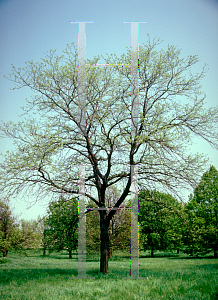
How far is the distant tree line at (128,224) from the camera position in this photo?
9070 mm

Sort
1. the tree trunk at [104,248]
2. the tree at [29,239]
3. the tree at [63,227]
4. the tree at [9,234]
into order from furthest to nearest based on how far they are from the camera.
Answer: the tree at [29,239]
the tree at [9,234]
the tree at [63,227]
the tree trunk at [104,248]

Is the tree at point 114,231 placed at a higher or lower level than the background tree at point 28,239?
higher

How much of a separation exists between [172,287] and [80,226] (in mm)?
3696

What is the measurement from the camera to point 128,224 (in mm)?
14148

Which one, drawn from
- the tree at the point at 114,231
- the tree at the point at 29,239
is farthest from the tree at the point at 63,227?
the tree at the point at 29,239

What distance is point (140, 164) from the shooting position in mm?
8320

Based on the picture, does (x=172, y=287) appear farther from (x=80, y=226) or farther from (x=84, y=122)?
(x=84, y=122)

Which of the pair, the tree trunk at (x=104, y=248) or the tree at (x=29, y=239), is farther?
the tree at (x=29, y=239)

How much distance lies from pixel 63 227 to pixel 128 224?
5.64 m

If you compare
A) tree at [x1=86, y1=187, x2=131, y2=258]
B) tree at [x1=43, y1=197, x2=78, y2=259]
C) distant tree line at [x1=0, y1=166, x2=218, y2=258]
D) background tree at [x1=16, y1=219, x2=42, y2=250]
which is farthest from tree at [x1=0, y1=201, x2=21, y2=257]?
tree at [x1=43, y1=197, x2=78, y2=259]

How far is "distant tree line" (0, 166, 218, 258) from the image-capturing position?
907 cm

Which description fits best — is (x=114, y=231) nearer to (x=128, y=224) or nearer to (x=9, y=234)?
(x=128, y=224)

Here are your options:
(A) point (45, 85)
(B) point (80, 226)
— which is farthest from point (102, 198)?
(A) point (45, 85)

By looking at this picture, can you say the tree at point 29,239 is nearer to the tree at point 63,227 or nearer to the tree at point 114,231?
the tree at point 114,231
